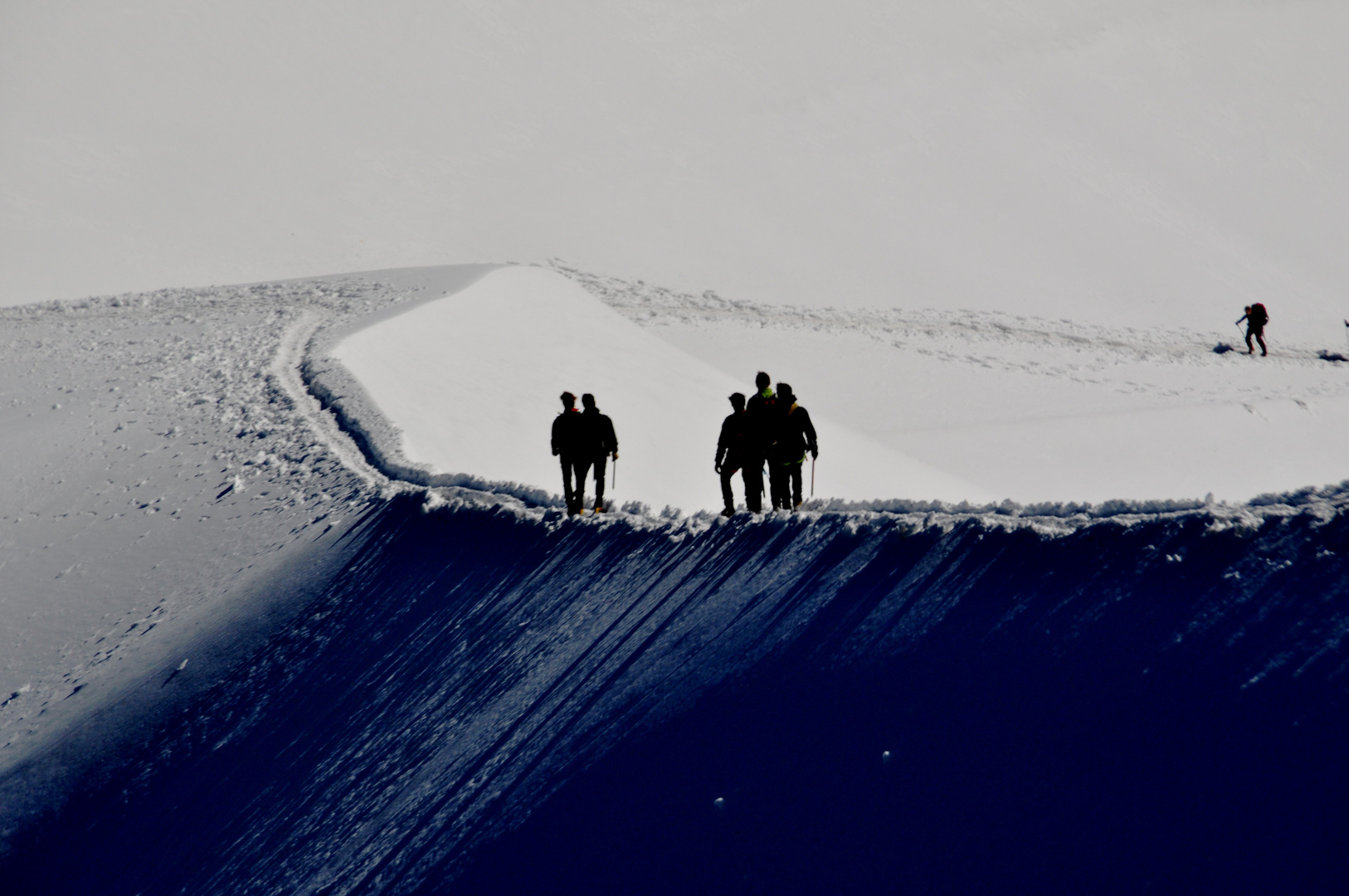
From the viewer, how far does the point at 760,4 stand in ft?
120

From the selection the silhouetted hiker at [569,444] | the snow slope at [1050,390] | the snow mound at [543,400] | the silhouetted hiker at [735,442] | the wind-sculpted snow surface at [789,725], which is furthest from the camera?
the snow slope at [1050,390]

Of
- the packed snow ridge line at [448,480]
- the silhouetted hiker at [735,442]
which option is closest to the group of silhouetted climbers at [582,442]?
the packed snow ridge line at [448,480]

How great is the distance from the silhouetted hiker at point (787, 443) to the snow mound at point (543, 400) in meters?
1.73

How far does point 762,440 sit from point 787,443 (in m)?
0.17

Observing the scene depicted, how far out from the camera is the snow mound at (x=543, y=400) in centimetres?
1016

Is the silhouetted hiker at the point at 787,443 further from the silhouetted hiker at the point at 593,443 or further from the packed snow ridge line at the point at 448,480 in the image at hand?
the silhouetted hiker at the point at 593,443

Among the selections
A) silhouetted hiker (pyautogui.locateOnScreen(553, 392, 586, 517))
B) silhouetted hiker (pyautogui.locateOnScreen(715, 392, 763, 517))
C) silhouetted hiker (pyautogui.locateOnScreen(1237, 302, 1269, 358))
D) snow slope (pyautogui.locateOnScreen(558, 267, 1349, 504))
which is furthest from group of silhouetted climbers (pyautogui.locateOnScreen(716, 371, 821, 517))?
silhouetted hiker (pyautogui.locateOnScreen(1237, 302, 1269, 358))

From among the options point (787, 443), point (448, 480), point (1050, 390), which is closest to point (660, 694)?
point (787, 443)

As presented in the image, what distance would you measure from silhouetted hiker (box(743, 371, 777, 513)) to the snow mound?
5.57ft

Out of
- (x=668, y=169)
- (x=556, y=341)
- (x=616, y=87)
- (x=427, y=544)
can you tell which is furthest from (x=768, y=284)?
(x=427, y=544)

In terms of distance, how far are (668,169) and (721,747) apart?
85.8ft

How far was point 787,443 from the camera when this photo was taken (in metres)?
7.09

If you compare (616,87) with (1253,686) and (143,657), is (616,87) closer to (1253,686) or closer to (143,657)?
(143,657)

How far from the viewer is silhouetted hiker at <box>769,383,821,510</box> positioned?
7.08 metres
